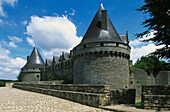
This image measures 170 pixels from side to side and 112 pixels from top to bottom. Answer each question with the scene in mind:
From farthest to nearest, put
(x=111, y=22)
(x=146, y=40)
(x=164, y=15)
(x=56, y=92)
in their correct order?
(x=111, y=22) → (x=56, y=92) → (x=146, y=40) → (x=164, y=15)

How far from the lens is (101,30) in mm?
14883

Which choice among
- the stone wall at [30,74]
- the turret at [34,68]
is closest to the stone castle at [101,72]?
the stone wall at [30,74]

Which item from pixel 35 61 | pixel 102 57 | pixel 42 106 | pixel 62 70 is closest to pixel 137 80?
pixel 102 57

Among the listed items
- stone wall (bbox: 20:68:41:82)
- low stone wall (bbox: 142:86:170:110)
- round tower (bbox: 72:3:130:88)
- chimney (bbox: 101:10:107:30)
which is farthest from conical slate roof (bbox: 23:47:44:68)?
low stone wall (bbox: 142:86:170:110)

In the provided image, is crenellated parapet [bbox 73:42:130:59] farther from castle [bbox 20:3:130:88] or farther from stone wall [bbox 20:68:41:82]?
stone wall [bbox 20:68:41:82]

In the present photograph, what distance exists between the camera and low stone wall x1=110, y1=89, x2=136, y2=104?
7171 mm

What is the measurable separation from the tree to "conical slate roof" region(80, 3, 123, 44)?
645 centimetres

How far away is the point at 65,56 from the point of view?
97.3ft

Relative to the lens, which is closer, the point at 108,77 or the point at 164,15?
the point at 164,15

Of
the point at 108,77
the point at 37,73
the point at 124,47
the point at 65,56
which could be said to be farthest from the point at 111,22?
the point at 37,73

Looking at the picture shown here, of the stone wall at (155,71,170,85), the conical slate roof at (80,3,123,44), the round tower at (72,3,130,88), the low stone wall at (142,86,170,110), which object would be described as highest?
the conical slate roof at (80,3,123,44)

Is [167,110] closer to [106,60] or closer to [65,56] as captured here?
[106,60]

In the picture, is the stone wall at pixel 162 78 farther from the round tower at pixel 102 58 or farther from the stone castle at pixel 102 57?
the round tower at pixel 102 58

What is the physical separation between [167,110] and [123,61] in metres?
9.19
